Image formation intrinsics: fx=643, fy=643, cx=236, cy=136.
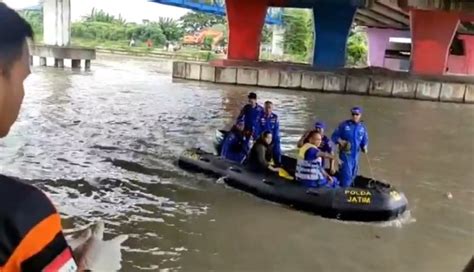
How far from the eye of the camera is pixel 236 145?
1238cm

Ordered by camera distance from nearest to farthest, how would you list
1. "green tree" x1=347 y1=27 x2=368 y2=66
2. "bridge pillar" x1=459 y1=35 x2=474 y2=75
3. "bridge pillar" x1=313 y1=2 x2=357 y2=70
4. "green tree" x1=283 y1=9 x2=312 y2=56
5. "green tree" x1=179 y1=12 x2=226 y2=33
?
1. "bridge pillar" x1=313 y1=2 x2=357 y2=70
2. "bridge pillar" x1=459 y1=35 x2=474 y2=75
3. "green tree" x1=347 y1=27 x2=368 y2=66
4. "green tree" x1=283 y1=9 x2=312 y2=56
5. "green tree" x1=179 y1=12 x2=226 y2=33

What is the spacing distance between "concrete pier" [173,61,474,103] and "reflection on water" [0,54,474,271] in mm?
6489

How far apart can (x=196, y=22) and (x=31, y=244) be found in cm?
8450

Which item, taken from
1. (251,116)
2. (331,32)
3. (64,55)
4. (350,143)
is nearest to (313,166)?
(350,143)

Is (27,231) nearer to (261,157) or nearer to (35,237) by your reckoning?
(35,237)

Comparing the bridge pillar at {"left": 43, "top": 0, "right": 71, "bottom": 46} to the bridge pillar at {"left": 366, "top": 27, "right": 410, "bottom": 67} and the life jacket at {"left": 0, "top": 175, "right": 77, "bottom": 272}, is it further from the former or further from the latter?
the life jacket at {"left": 0, "top": 175, "right": 77, "bottom": 272}

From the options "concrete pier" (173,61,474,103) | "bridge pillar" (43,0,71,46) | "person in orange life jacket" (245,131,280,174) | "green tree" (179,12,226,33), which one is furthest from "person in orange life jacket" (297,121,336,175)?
"green tree" (179,12,226,33)

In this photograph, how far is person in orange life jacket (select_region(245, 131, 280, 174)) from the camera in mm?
10867

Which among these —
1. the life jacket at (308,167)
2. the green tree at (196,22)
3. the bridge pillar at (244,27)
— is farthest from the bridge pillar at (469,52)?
the green tree at (196,22)

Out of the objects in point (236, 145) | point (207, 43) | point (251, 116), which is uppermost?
point (251, 116)

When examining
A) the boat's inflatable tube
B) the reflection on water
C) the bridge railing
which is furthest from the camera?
the bridge railing

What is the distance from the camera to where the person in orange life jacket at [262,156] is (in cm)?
1087

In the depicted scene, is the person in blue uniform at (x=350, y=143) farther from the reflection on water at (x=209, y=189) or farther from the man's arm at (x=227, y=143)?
the man's arm at (x=227, y=143)

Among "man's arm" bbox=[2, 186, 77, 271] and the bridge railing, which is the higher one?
the bridge railing
